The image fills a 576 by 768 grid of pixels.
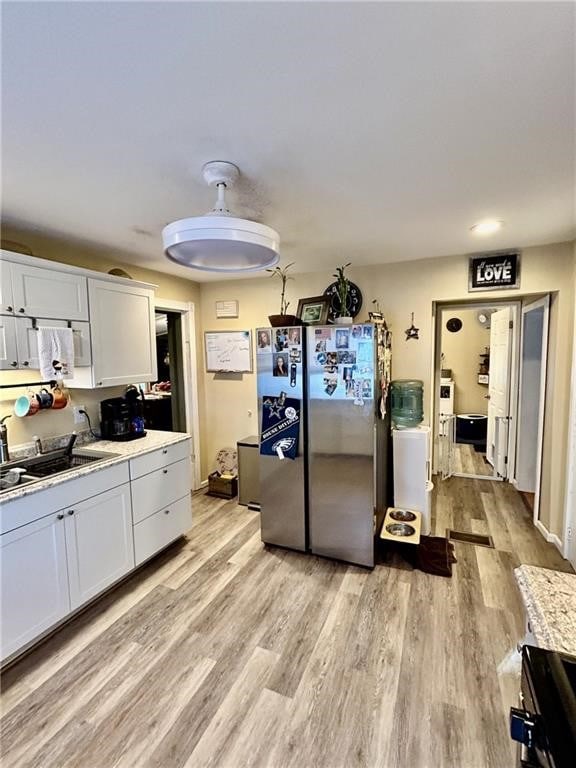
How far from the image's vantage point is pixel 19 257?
206 cm

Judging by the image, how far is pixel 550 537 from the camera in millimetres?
2939

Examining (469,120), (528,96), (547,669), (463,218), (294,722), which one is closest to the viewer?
(547,669)

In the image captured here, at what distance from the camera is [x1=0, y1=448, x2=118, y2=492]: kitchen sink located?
1.98 metres

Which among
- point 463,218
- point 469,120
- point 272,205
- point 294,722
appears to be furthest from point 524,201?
point 294,722

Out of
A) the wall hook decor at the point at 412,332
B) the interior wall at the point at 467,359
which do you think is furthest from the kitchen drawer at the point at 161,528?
the interior wall at the point at 467,359

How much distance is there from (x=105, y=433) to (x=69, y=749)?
1.87m

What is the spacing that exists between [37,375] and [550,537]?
164 inches

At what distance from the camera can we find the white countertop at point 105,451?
1.82 metres

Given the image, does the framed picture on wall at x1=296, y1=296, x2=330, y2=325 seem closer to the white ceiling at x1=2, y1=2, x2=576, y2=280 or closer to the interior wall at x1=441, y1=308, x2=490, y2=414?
the white ceiling at x1=2, y1=2, x2=576, y2=280

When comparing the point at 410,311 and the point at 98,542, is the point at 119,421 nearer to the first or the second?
the point at 98,542

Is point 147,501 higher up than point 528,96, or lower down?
lower down

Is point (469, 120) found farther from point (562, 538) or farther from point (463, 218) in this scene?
point (562, 538)

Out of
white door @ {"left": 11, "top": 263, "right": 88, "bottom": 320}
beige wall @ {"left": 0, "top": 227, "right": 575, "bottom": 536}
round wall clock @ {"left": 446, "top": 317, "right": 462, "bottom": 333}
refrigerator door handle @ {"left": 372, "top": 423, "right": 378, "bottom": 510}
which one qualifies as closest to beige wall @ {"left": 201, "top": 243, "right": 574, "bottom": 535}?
beige wall @ {"left": 0, "top": 227, "right": 575, "bottom": 536}

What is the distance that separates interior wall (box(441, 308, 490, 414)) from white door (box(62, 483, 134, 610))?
5057mm
